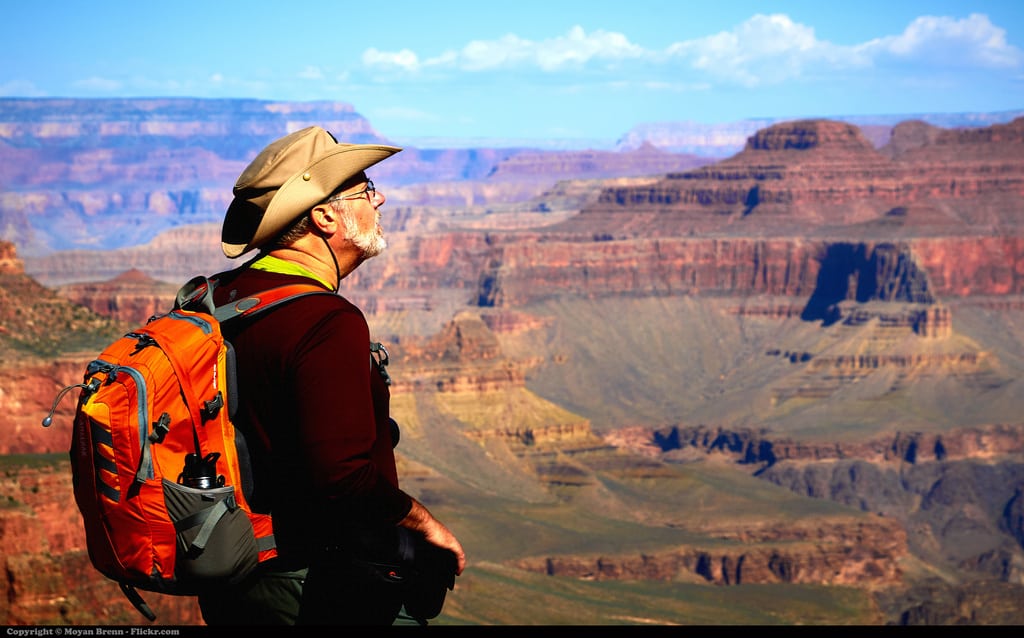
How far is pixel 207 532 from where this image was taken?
26.8ft

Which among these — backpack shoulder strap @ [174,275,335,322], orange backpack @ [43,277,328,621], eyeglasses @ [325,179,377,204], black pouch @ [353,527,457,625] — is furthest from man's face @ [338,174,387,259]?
black pouch @ [353,527,457,625]

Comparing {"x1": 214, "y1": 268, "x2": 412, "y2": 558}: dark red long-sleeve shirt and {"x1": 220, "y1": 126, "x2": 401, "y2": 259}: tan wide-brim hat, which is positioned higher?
{"x1": 220, "y1": 126, "x2": 401, "y2": 259}: tan wide-brim hat

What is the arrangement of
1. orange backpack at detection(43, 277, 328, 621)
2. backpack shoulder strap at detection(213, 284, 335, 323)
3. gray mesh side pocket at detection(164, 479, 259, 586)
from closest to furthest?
1. orange backpack at detection(43, 277, 328, 621)
2. gray mesh side pocket at detection(164, 479, 259, 586)
3. backpack shoulder strap at detection(213, 284, 335, 323)

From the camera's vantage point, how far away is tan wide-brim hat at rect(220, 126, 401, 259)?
Result: 904 centimetres

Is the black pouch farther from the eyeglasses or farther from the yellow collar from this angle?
the eyeglasses

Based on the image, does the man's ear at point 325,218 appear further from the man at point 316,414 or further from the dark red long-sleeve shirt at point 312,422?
the dark red long-sleeve shirt at point 312,422

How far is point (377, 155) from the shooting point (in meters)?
9.19

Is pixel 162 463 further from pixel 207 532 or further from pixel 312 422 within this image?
pixel 312 422

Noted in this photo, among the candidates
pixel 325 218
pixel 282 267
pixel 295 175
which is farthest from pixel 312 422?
pixel 295 175

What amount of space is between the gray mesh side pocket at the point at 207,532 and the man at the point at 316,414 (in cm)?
31

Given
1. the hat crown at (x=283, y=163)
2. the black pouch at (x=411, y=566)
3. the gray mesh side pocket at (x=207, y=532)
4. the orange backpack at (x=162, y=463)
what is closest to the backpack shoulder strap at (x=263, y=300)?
the orange backpack at (x=162, y=463)

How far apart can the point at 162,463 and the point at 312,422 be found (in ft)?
2.42

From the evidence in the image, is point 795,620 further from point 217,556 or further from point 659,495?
point 217,556

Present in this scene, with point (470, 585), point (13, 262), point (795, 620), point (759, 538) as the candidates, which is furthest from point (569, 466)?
point (13, 262)
